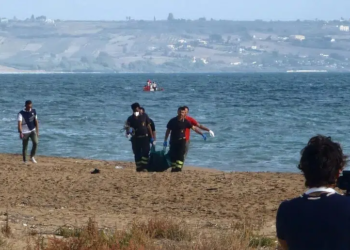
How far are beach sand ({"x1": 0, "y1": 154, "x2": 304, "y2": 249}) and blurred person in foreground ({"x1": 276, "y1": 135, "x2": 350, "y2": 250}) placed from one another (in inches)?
164

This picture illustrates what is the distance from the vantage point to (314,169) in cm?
370

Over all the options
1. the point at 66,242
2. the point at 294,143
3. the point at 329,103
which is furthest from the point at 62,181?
the point at 329,103

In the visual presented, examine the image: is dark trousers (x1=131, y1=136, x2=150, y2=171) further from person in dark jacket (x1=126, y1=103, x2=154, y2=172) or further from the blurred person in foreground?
the blurred person in foreground

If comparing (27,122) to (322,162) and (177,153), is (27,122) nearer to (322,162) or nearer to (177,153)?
(177,153)

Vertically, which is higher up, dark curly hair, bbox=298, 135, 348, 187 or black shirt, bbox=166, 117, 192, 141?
dark curly hair, bbox=298, 135, 348, 187

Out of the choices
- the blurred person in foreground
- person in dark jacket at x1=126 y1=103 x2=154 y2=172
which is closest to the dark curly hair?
the blurred person in foreground

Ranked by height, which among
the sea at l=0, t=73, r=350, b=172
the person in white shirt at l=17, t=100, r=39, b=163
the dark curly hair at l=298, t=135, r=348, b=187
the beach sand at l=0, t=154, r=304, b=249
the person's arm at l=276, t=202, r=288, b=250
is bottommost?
the sea at l=0, t=73, r=350, b=172

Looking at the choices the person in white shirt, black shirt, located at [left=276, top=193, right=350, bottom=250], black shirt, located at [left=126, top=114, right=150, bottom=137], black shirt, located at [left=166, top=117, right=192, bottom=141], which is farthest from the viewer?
the person in white shirt

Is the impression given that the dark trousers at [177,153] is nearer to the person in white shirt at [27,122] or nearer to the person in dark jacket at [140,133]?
the person in dark jacket at [140,133]

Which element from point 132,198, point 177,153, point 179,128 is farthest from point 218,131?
point 132,198

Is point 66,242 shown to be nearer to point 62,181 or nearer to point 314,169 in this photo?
point 314,169

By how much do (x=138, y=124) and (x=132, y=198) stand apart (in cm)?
288

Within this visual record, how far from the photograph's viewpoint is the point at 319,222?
368cm

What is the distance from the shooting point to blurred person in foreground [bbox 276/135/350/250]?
12.0 ft
